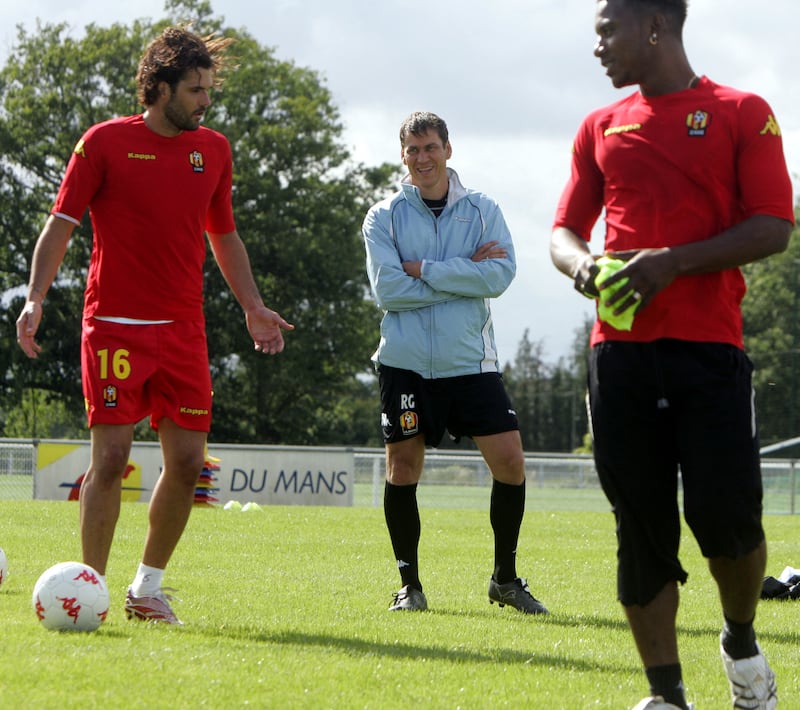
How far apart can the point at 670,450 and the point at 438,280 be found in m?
3.27

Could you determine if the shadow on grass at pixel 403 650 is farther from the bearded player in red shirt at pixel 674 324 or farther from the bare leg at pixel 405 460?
the bare leg at pixel 405 460

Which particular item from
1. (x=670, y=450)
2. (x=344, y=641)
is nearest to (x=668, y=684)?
(x=670, y=450)

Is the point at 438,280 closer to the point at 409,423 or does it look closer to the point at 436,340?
the point at 436,340

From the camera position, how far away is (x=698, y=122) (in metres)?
4.05

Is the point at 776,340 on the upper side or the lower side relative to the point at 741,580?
upper

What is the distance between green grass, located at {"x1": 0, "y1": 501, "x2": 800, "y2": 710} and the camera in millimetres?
4449

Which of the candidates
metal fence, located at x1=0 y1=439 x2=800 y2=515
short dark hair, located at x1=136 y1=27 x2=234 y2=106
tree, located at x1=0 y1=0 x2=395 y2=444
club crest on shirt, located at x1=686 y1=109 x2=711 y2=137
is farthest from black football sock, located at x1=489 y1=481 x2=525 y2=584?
tree, located at x1=0 y1=0 x2=395 y2=444

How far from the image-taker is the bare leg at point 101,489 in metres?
5.99

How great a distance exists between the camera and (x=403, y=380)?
24.1 ft

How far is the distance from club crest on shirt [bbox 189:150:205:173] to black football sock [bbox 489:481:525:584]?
2502 millimetres

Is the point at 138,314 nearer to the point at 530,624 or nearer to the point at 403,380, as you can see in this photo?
the point at 403,380

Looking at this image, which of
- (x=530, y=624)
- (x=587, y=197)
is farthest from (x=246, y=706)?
(x=530, y=624)

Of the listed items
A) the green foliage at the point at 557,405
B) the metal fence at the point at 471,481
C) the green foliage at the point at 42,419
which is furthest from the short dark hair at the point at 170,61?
the green foliage at the point at 557,405

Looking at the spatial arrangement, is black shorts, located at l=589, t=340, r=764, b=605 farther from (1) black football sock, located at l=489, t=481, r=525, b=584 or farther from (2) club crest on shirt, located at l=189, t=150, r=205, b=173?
(1) black football sock, located at l=489, t=481, r=525, b=584
